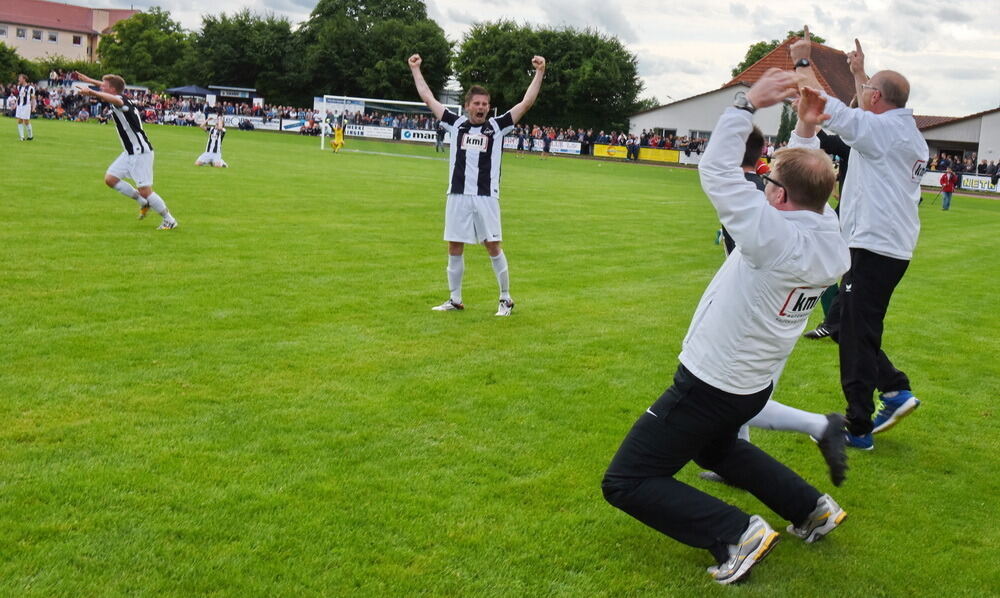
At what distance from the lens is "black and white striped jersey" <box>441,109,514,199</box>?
9.24 meters

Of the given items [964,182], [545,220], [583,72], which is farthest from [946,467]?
[583,72]

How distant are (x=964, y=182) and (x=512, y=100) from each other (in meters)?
35.0

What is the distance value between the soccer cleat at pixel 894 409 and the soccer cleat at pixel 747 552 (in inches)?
99.9

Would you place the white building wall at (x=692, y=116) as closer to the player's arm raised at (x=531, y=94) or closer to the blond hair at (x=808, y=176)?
the player's arm raised at (x=531, y=94)

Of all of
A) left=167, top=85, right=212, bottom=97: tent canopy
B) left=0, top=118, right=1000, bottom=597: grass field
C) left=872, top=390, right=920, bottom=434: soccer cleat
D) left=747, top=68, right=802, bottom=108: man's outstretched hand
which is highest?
left=167, top=85, right=212, bottom=97: tent canopy

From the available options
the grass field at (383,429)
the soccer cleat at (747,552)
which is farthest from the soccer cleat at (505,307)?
the soccer cleat at (747,552)

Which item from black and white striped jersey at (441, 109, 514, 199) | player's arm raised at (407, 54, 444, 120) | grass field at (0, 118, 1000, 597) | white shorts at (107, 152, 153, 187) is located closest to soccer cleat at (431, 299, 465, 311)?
grass field at (0, 118, 1000, 597)

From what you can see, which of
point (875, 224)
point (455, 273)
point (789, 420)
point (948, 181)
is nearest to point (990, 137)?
point (948, 181)

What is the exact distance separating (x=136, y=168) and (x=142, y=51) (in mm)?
94486

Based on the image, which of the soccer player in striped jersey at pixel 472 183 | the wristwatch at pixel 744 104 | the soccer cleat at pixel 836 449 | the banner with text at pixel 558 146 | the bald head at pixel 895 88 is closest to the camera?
the wristwatch at pixel 744 104

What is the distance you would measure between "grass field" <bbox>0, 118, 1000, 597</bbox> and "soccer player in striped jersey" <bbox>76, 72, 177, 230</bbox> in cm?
77

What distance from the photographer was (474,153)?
9.26 meters

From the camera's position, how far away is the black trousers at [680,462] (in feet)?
12.9

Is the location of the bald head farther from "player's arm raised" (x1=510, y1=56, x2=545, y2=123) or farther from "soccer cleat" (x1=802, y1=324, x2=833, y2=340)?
"soccer cleat" (x1=802, y1=324, x2=833, y2=340)
